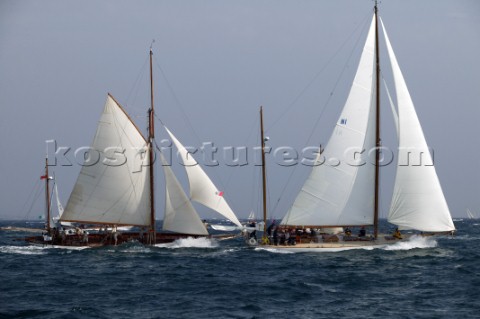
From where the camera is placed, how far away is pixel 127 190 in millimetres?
57125

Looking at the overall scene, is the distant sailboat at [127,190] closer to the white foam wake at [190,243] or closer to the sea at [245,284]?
the white foam wake at [190,243]

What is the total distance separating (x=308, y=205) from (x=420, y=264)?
9.00m

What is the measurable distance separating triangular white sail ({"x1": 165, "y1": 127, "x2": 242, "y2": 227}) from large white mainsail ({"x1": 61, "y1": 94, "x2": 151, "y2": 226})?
16.2 ft

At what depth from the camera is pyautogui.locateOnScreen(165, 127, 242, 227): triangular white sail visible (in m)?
53.9

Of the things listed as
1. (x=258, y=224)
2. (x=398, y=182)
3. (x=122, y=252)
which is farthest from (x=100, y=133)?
(x=398, y=182)

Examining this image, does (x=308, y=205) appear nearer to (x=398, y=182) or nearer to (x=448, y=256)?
(x=398, y=182)

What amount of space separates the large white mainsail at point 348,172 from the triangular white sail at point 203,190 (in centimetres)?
557

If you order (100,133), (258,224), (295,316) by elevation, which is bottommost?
(295,316)

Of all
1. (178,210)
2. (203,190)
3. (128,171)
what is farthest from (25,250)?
(203,190)

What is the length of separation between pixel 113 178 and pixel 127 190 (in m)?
1.48

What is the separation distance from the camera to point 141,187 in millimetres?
57875

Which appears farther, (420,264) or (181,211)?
(181,211)

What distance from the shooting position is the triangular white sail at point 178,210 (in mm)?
54906

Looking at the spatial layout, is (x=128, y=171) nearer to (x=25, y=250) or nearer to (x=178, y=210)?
(x=178, y=210)
